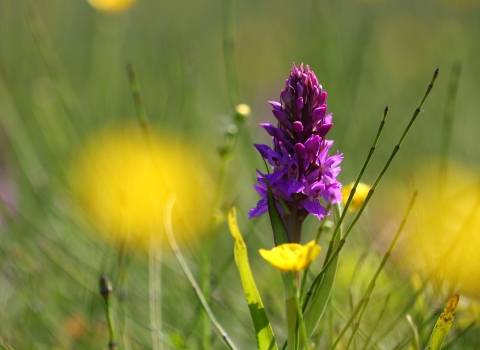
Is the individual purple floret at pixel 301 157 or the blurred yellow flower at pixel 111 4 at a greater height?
the blurred yellow flower at pixel 111 4

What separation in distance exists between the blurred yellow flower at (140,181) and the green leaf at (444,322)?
179 centimetres

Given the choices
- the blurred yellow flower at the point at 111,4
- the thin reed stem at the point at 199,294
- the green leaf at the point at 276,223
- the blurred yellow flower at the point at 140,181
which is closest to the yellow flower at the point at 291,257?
the green leaf at the point at 276,223

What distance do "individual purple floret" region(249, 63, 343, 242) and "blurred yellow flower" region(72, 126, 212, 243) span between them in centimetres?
158

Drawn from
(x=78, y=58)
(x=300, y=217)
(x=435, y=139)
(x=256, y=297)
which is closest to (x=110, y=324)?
(x=256, y=297)

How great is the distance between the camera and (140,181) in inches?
138

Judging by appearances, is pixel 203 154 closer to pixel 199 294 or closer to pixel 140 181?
pixel 140 181

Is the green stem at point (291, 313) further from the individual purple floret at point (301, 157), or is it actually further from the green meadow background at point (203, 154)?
the green meadow background at point (203, 154)

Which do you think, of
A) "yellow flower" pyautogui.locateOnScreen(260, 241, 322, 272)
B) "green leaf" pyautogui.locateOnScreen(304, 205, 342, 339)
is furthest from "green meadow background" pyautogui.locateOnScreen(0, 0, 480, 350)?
"yellow flower" pyautogui.locateOnScreen(260, 241, 322, 272)

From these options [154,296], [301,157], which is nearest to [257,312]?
[301,157]

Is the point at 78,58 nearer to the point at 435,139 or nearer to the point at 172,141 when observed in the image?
the point at 172,141

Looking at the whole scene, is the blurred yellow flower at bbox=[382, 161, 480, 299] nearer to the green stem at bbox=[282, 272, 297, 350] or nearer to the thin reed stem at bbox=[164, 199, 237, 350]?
the green stem at bbox=[282, 272, 297, 350]

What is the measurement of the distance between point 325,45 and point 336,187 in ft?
6.46

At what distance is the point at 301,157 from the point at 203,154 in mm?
2641

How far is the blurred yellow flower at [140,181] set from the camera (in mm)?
3111
